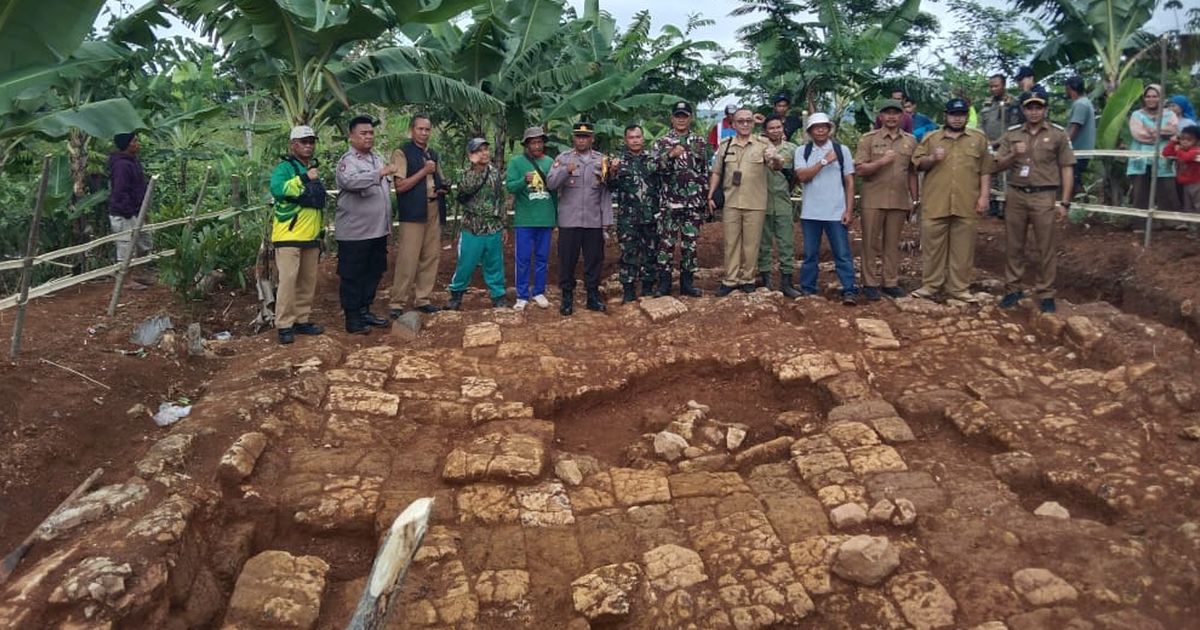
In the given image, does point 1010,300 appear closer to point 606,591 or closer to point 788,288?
point 788,288

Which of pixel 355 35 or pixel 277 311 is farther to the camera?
pixel 355 35

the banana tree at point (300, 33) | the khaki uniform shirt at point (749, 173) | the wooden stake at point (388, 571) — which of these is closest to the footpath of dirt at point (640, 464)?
the khaki uniform shirt at point (749, 173)

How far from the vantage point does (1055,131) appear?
6.16 m

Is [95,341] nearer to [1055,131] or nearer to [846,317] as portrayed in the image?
[846,317]

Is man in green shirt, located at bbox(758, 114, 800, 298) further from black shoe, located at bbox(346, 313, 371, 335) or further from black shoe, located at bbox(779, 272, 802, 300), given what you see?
black shoe, located at bbox(346, 313, 371, 335)

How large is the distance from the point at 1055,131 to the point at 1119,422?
8.45ft

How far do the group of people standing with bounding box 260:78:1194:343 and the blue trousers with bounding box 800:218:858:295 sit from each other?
12 mm

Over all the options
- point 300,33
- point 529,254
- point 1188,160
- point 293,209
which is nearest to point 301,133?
point 293,209

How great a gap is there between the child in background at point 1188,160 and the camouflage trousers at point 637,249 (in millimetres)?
4391

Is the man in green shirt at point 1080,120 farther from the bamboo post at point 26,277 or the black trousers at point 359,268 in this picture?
the bamboo post at point 26,277

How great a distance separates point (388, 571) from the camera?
2.29 metres

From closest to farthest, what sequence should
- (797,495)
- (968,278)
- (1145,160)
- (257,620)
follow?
(257,620) → (797,495) → (968,278) → (1145,160)

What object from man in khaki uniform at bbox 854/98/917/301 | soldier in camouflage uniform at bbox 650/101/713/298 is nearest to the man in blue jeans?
man in khaki uniform at bbox 854/98/917/301

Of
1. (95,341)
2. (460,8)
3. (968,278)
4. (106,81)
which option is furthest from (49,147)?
(968,278)
